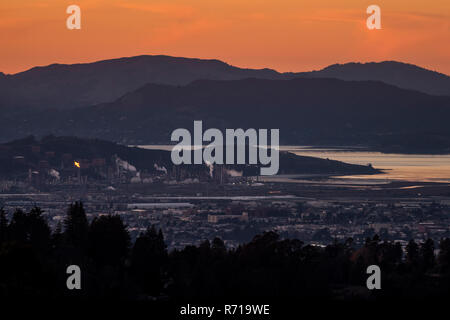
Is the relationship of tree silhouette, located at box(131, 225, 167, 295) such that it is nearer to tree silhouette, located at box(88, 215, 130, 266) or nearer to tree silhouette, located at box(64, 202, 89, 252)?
tree silhouette, located at box(88, 215, 130, 266)

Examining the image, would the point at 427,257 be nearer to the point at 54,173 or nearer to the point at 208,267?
the point at 208,267

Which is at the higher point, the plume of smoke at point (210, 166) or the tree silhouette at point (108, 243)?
the plume of smoke at point (210, 166)

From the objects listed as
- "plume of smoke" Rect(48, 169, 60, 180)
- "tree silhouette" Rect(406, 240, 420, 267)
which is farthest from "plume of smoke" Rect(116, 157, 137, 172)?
"tree silhouette" Rect(406, 240, 420, 267)

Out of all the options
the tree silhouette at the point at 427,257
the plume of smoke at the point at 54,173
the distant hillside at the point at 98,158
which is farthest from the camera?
the distant hillside at the point at 98,158

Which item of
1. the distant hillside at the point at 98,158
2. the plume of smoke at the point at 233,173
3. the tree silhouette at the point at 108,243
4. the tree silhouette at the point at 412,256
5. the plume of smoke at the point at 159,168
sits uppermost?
the distant hillside at the point at 98,158

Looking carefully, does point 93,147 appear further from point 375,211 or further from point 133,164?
point 375,211

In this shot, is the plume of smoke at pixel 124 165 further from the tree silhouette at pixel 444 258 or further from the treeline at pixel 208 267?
the tree silhouette at pixel 444 258

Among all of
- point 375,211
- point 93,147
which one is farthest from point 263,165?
point 375,211

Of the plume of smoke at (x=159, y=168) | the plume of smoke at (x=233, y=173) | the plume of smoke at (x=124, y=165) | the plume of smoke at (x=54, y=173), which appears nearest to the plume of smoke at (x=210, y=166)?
the plume of smoke at (x=233, y=173)
